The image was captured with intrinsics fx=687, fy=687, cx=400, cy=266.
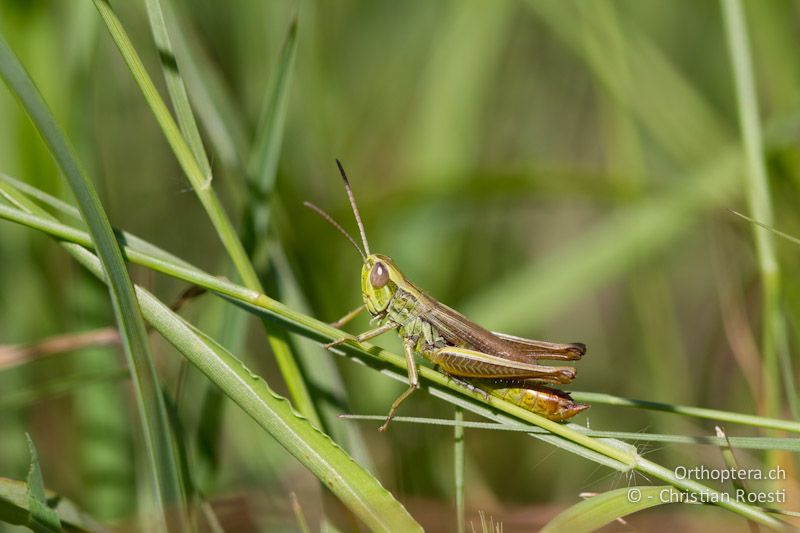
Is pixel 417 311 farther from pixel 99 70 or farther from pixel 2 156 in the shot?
pixel 99 70

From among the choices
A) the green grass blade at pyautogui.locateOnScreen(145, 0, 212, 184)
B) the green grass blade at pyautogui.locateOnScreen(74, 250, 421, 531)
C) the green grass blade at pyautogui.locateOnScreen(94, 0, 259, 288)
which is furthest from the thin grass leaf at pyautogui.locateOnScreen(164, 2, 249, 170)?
the green grass blade at pyautogui.locateOnScreen(74, 250, 421, 531)

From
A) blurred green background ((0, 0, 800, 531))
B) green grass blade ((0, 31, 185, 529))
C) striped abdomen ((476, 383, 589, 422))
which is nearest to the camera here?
green grass blade ((0, 31, 185, 529))

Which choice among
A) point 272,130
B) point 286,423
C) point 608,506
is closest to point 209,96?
point 272,130

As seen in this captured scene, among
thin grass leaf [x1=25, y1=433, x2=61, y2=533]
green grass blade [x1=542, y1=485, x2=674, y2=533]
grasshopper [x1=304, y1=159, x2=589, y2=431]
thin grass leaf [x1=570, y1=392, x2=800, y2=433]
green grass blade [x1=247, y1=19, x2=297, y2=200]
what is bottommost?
thin grass leaf [x1=25, y1=433, x2=61, y2=533]

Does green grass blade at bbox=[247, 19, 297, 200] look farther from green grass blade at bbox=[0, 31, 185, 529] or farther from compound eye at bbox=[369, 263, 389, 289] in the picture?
green grass blade at bbox=[0, 31, 185, 529]

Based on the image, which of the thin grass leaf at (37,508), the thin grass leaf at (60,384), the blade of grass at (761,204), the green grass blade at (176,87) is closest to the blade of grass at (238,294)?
the green grass blade at (176,87)

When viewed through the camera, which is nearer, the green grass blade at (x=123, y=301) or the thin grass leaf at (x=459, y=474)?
the green grass blade at (x=123, y=301)

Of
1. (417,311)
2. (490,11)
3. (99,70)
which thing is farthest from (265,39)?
(417,311)

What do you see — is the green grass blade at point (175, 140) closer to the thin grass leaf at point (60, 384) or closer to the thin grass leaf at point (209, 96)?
the thin grass leaf at point (209, 96)
